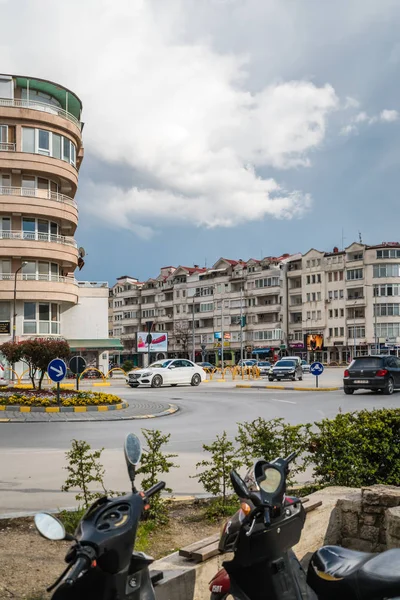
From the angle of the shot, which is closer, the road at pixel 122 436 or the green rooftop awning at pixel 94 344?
the road at pixel 122 436

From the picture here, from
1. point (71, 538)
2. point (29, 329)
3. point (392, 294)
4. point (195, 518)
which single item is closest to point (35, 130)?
point (29, 329)

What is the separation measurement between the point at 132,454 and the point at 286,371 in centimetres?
3756

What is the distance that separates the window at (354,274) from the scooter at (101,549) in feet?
300

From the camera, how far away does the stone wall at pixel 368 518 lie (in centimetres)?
477

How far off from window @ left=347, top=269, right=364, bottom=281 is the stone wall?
290 feet

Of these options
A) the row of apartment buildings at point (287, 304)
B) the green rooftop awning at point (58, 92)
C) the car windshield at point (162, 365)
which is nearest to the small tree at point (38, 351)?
the car windshield at point (162, 365)

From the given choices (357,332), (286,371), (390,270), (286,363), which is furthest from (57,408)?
(390,270)

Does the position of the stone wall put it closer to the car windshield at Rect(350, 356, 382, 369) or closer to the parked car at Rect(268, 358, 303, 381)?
the car windshield at Rect(350, 356, 382, 369)

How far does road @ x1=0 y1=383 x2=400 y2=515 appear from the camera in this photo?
26.4 feet

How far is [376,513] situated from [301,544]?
2.25ft

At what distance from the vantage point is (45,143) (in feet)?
147

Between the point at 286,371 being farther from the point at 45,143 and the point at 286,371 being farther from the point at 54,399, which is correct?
the point at 45,143

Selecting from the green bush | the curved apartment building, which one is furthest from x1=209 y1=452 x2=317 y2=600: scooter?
the curved apartment building

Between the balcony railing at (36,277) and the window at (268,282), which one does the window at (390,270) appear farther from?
the balcony railing at (36,277)
